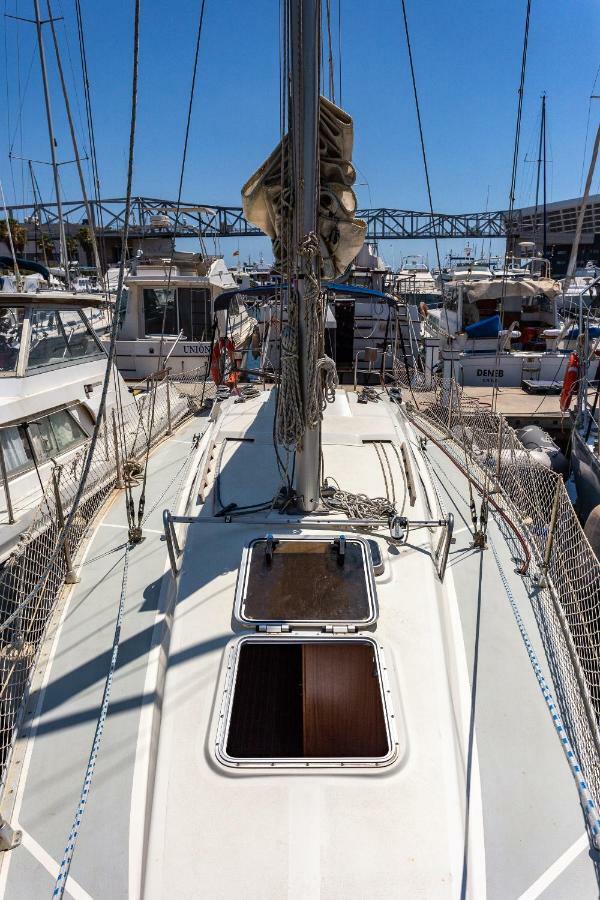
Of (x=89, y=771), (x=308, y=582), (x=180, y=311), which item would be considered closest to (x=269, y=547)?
(x=308, y=582)

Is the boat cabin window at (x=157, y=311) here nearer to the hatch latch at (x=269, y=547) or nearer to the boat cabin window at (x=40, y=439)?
the boat cabin window at (x=40, y=439)

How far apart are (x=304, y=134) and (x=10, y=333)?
4718mm

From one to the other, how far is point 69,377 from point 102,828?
5.63m

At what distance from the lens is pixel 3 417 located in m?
5.52

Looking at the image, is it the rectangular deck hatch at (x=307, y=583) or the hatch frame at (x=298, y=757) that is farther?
the rectangular deck hatch at (x=307, y=583)

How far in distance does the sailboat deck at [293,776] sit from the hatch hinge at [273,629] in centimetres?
12

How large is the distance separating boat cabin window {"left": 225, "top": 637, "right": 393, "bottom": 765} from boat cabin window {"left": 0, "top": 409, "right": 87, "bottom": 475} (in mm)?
3708

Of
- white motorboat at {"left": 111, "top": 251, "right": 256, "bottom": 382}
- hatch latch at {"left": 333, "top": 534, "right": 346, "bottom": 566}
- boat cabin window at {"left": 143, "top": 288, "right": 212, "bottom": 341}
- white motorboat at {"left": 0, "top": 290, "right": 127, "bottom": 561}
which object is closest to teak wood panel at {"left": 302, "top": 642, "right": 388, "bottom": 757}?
hatch latch at {"left": 333, "top": 534, "right": 346, "bottom": 566}

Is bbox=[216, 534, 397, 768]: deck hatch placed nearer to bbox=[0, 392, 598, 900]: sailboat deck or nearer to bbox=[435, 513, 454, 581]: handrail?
bbox=[0, 392, 598, 900]: sailboat deck

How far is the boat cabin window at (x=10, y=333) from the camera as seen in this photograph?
244 inches

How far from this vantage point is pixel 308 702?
111 inches

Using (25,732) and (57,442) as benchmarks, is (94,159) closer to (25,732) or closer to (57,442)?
(57,442)

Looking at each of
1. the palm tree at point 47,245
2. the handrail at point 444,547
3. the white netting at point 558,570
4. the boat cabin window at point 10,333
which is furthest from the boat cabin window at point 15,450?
the palm tree at point 47,245

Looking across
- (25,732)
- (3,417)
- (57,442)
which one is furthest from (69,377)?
(25,732)
